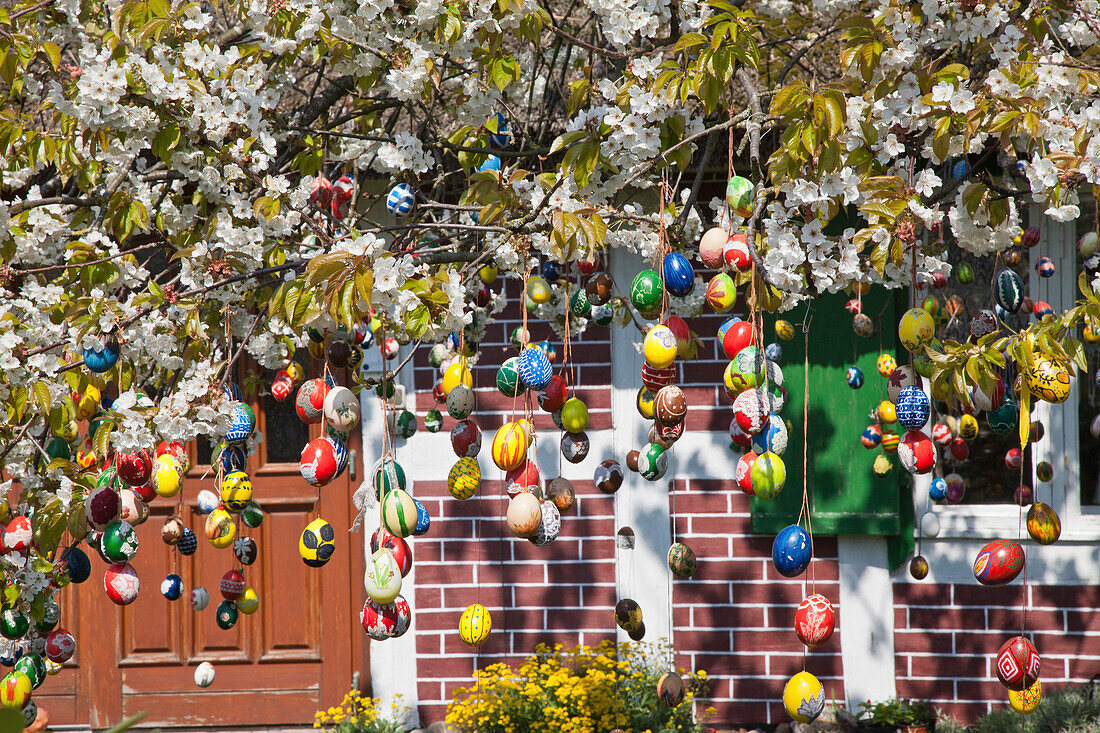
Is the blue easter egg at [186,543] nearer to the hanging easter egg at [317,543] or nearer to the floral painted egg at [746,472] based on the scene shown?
the hanging easter egg at [317,543]

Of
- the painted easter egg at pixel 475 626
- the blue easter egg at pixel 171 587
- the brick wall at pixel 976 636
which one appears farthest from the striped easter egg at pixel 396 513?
the brick wall at pixel 976 636

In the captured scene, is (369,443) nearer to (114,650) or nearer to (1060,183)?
(114,650)

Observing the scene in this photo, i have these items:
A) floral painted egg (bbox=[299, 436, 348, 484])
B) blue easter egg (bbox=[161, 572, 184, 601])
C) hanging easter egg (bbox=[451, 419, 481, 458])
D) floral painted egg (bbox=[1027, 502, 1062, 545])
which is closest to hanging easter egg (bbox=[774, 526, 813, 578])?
floral painted egg (bbox=[1027, 502, 1062, 545])

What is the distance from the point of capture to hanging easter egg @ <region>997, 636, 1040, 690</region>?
2.32 meters

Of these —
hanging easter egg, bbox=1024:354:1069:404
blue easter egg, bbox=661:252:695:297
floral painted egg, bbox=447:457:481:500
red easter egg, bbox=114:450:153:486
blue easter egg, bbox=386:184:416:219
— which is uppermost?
blue easter egg, bbox=386:184:416:219

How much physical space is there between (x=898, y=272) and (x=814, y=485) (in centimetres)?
174

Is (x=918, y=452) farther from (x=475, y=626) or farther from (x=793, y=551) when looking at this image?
(x=475, y=626)

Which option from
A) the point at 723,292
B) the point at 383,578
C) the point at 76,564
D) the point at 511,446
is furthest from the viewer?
the point at 76,564

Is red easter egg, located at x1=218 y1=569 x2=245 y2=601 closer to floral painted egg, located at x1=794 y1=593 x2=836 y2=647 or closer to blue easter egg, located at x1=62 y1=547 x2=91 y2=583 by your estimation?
blue easter egg, located at x1=62 y1=547 x2=91 y2=583

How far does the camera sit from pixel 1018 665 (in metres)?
2.33

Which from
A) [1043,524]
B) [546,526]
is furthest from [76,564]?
[1043,524]

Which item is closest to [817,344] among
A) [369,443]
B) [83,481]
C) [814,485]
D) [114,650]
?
[814,485]

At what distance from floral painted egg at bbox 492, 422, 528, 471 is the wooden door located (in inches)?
94.6

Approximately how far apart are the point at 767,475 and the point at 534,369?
609mm
